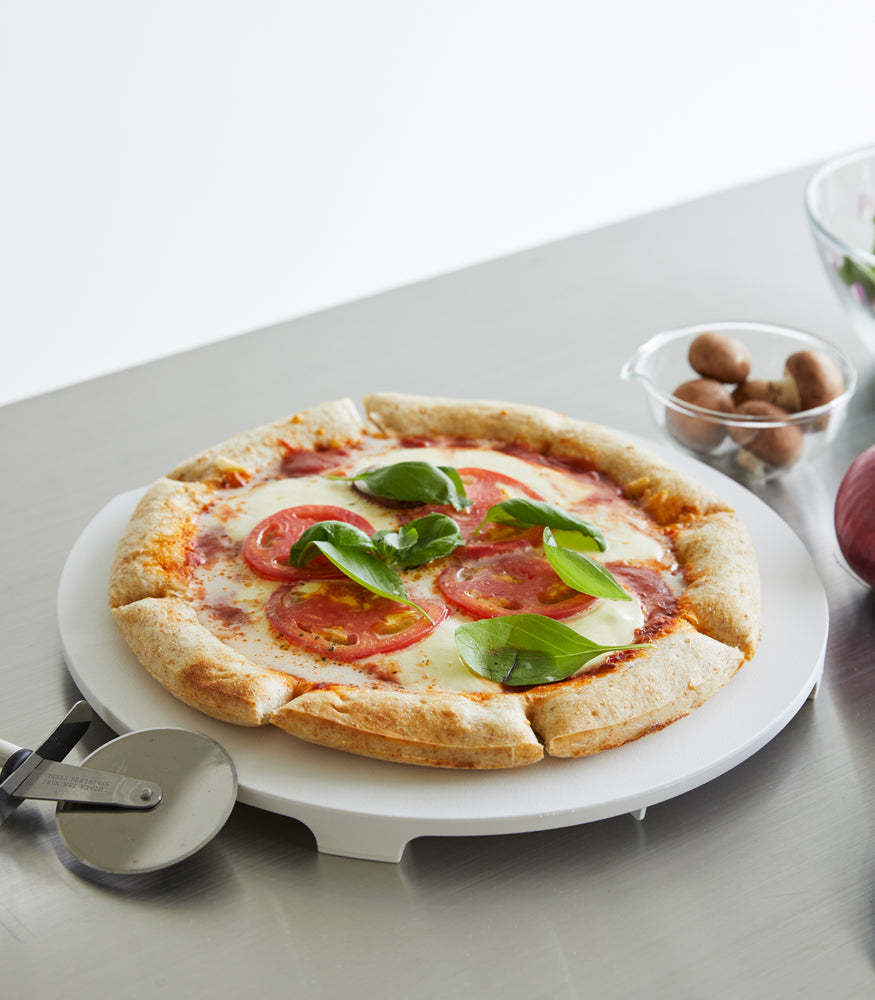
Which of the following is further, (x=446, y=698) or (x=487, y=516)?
(x=487, y=516)

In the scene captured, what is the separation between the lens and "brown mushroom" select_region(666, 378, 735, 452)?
2.65 metres

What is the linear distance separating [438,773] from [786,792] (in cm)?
56

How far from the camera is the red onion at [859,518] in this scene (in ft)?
7.29

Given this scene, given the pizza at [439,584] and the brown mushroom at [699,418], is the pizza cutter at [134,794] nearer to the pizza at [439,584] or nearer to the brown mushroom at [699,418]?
the pizza at [439,584]

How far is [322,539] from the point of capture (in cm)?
208

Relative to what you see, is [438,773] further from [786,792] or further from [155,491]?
[155,491]

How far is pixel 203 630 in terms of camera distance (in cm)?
198

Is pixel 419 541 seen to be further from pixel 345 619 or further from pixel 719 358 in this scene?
pixel 719 358

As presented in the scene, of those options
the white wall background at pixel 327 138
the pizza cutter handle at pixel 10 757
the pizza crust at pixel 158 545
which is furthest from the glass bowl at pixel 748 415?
the white wall background at pixel 327 138

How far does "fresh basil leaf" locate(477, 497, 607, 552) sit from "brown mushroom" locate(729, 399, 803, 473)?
0.59m

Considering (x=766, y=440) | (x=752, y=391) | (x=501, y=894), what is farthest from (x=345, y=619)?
(x=752, y=391)

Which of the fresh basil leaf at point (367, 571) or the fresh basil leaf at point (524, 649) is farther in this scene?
the fresh basil leaf at point (367, 571)

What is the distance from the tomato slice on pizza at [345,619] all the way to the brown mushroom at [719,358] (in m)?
1.03

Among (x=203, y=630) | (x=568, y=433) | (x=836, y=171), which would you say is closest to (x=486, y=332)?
(x=568, y=433)
